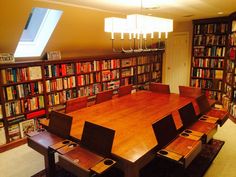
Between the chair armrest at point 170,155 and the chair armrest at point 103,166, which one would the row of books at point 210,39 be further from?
the chair armrest at point 103,166

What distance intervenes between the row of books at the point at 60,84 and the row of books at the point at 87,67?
239mm

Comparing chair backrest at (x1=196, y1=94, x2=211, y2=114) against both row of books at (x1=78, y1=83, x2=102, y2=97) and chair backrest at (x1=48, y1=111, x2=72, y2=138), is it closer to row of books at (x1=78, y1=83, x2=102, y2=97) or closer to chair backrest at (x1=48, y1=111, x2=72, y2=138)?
chair backrest at (x1=48, y1=111, x2=72, y2=138)

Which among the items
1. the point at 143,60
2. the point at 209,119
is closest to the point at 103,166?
the point at 209,119

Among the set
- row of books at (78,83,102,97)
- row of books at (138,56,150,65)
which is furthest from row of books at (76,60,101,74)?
row of books at (138,56,150,65)

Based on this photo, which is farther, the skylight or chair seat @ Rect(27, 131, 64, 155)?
the skylight

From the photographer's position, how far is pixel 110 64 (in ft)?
15.4

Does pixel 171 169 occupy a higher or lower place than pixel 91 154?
lower

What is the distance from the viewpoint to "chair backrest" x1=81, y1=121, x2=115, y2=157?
171cm

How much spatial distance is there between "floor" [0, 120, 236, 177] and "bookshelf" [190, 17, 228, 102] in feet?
7.60

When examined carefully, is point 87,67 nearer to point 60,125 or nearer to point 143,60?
point 143,60

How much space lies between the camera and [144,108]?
2.86m

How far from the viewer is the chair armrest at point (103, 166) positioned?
1.52 m

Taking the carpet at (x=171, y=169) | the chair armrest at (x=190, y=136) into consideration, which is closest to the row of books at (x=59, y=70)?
the carpet at (x=171, y=169)

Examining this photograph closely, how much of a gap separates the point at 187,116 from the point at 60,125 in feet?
4.84
